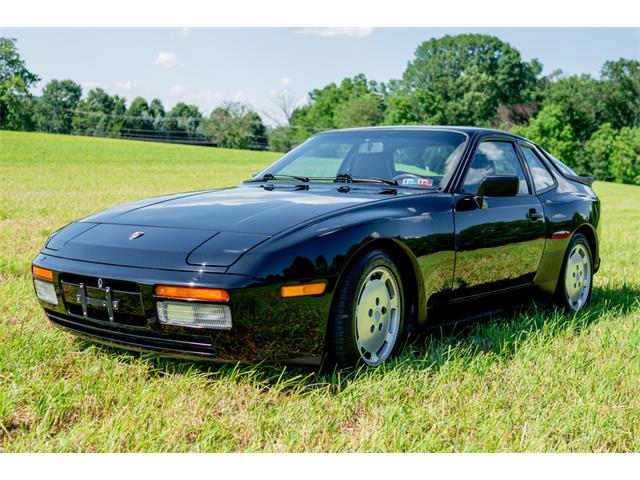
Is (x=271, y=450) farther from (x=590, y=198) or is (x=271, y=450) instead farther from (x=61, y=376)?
(x=590, y=198)

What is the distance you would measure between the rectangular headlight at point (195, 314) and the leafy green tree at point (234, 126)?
286ft

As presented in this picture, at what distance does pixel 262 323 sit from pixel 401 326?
1001 millimetres

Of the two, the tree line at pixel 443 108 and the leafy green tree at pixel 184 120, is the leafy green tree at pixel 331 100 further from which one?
the leafy green tree at pixel 184 120

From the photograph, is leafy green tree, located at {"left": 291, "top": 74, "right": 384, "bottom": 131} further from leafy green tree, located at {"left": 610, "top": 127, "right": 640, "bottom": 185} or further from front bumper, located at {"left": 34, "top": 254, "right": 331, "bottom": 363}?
front bumper, located at {"left": 34, "top": 254, "right": 331, "bottom": 363}

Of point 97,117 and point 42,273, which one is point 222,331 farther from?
point 97,117

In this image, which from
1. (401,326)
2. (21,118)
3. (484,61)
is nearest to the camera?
(401,326)

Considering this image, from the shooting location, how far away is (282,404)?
11.0 feet

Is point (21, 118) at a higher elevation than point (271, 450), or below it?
higher

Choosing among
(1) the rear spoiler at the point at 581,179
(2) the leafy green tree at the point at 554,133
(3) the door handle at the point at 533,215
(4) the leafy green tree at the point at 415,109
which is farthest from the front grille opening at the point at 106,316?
(2) the leafy green tree at the point at 554,133

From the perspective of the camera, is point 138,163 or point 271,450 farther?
point 138,163

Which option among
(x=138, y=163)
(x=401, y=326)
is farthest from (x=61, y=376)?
(x=138, y=163)

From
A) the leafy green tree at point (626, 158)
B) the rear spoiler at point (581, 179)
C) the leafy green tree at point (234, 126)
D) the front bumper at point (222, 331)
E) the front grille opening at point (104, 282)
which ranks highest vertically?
the leafy green tree at point (234, 126)

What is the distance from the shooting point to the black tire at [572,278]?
575 cm

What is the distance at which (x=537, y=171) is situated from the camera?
5.75 metres
